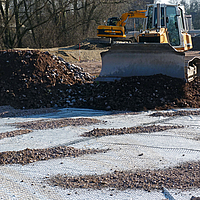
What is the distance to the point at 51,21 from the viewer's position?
2591cm

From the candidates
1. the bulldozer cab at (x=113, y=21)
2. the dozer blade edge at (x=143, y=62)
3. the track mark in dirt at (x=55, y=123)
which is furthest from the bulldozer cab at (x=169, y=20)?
the bulldozer cab at (x=113, y=21)

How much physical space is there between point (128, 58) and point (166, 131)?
12.5ft

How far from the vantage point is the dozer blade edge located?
848cm

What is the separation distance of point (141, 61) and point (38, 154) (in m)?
5.31

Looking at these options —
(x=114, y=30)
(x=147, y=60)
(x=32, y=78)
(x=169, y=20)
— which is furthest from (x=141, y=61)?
(x=114, y=30)

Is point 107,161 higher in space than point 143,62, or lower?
lower

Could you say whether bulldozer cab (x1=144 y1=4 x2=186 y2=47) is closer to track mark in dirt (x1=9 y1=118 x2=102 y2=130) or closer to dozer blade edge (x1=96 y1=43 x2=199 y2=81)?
dozer blade edge (x1=96 y1=43 x2=199 y2=81)

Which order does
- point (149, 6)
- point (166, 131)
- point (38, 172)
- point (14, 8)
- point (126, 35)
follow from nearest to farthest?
1. point (38, 172)
2. point (166, 131)
3. point (149, 6)
4. point (14, 8)
5. point (126, 35)

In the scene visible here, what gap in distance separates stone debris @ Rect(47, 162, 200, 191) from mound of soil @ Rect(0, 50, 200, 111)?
3.92 meters

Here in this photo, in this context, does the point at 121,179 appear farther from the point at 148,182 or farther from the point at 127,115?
the point at 127,115

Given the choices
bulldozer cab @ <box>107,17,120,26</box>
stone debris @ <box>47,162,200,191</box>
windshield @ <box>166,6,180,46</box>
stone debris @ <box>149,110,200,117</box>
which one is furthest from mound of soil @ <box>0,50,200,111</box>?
bulldozer cab @ <box>107,17,120,26</box>

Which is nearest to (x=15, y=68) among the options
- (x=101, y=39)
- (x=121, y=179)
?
(x=121, y=179)

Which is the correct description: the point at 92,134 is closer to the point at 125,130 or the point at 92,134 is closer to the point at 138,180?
the point at 125,130

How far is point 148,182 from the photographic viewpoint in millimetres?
3275
